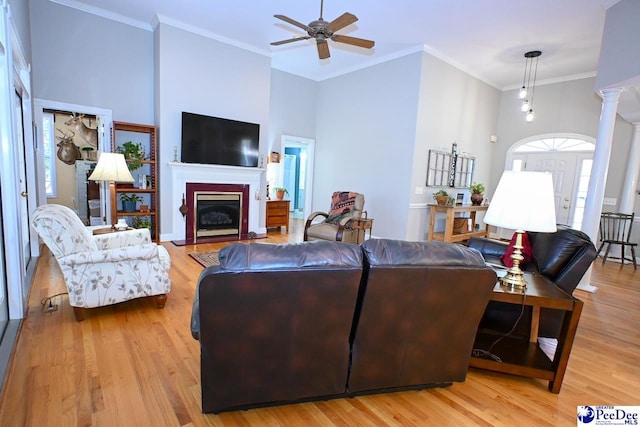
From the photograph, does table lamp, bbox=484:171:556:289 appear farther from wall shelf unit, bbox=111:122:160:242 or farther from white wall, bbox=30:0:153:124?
white wall, bbox=30:0:153:124

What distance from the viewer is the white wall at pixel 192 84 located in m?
4.75

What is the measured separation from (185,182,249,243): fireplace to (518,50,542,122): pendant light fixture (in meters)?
4.90

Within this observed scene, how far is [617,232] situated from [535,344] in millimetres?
5021

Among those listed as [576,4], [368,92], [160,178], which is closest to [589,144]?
[576,4]

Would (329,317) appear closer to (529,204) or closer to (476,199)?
(529,204)

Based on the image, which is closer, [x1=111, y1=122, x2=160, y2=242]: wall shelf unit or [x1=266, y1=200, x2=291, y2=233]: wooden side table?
[x1=111, y1=122, x2=160, y2=242]: wall shelf unit

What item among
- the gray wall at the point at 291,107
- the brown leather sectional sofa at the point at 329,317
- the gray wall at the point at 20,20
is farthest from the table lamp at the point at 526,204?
the gray wall at the point at 291,107

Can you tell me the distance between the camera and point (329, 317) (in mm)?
1517

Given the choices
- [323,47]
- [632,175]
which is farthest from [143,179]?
[632,175]

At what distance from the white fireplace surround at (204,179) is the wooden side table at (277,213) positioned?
1.36ft

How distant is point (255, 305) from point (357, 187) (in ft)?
17.0

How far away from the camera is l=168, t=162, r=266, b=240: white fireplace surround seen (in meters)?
4.94

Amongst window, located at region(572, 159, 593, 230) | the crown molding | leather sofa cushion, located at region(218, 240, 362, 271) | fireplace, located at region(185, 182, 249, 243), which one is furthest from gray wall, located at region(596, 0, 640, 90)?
the crown molding

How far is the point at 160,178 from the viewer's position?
192 inches
